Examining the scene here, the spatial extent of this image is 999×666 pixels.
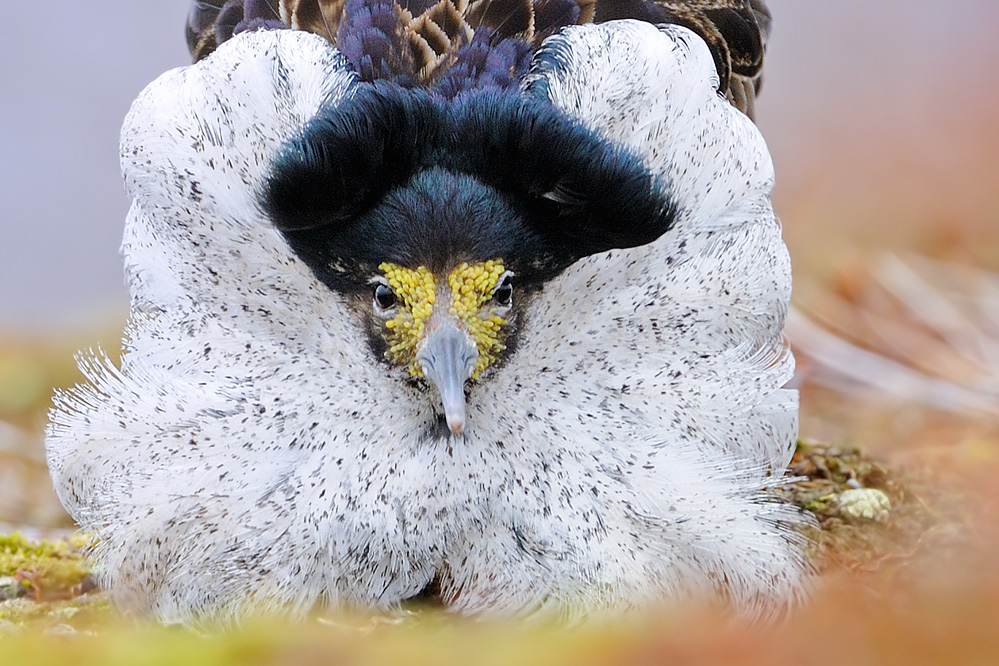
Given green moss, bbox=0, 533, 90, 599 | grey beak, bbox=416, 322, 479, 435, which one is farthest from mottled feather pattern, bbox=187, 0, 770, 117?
green moss, bbox=0, 533, 90, 599

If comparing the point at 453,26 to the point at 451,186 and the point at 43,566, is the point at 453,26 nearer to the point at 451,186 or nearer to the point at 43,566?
the point at 451,186

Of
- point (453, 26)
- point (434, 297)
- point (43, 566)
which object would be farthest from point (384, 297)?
point (43, 566)

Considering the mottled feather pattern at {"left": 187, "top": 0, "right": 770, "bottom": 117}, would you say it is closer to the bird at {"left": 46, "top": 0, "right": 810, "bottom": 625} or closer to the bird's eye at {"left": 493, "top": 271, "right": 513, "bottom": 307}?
the bird at {"left": 46, "top": 0, "right": 810, "bottom": 625}

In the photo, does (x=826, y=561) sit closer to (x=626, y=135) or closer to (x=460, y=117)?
(x=626, y=135)

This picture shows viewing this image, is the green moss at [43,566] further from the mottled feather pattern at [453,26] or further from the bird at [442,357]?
the mottled feather pattern at [453,26]

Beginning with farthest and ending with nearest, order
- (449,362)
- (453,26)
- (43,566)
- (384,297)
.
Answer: (43,566)
(453,26)
(384,297)
(449,362)

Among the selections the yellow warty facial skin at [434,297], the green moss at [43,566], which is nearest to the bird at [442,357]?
the yellow warty facial skin at [434,297]
